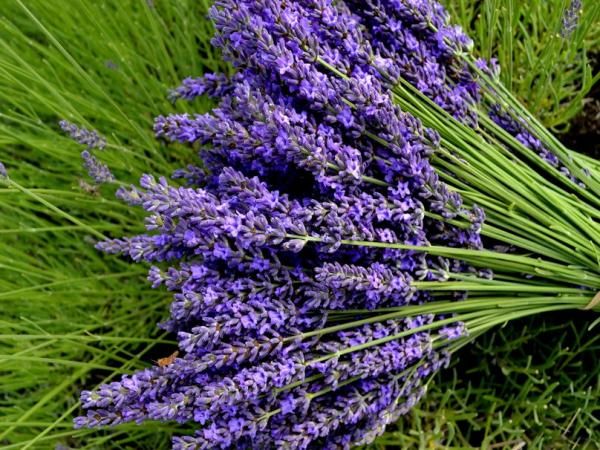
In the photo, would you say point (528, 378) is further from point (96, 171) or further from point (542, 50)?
point (96, 171)

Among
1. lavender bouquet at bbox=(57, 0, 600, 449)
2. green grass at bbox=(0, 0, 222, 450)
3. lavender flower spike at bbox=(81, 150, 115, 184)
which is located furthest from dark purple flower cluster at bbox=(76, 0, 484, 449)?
green grass at bbox=(0, 0, 222, 450)

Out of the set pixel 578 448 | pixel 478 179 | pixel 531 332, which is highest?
pixel 478 179

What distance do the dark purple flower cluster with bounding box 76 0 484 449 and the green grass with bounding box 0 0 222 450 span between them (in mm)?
433

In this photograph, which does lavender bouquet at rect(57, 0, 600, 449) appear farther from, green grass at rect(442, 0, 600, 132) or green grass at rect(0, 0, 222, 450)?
green grass at rect(0, 0, 222, 450)

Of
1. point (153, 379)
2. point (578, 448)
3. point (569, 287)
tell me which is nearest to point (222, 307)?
point (153, 379)

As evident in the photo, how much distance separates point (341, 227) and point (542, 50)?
0.78 metres

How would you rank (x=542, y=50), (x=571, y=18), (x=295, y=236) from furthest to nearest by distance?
(x=542, y=50), (x=571, y=18), (x=295, y=236)

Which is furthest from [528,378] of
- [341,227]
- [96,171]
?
[96,171]

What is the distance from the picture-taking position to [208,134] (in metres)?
0.75

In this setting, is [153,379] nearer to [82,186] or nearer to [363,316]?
[363,316]

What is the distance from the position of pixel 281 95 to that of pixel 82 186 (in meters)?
0.49

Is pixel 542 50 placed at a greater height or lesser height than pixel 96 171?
greater

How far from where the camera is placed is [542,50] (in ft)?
3.95

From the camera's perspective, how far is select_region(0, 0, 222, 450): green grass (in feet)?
3.85
